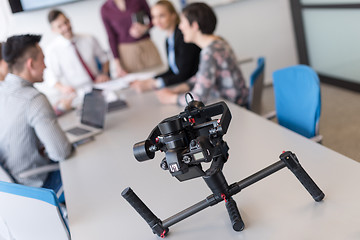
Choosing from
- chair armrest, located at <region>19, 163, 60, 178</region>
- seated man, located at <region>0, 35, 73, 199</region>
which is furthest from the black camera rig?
chair armrest, located at <region>19, 163, 60, 178</region>

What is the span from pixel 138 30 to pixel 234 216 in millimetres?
3003

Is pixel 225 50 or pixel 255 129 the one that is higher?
pixel 225 50

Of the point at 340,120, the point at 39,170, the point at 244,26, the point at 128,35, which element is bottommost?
the point at 340,120

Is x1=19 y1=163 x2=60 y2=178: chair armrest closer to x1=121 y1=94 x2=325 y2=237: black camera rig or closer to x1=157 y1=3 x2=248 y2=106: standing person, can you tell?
x1=157 y1=3 x2=248 y2=106: standing person

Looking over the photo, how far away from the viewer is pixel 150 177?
1.92 metres

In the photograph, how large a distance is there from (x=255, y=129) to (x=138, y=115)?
3.16 feet

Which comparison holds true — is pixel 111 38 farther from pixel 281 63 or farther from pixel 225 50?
pixel 281 63

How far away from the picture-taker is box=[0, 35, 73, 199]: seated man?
231 centimetres

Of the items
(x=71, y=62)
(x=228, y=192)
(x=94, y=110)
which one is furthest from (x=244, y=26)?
(x=228, y=192)

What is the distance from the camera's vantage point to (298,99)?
2.32 m

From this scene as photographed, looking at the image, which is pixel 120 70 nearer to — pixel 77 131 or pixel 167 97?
pixel 167 97

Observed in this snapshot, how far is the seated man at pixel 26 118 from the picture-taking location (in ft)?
7.59

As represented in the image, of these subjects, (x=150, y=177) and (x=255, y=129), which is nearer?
(x=150, y=177)

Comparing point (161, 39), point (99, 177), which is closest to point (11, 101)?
point (99, 177)
